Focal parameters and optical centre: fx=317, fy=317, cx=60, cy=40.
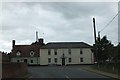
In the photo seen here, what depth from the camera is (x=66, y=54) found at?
93.7 metres

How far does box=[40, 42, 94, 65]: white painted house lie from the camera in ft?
305

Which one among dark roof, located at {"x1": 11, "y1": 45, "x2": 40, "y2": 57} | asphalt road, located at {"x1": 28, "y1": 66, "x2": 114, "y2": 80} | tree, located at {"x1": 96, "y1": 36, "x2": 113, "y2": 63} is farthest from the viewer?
dark roof, located at {"x1": 11, "y1": 45, "x2": 40, "y2": 57}

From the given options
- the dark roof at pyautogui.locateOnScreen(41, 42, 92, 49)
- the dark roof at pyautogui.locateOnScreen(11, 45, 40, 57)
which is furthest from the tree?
the dark roof at pyautogui.locateOnScreen(11, 45, 40, 57)

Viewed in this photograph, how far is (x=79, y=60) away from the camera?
93.1m

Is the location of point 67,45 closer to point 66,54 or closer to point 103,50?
point 66,54

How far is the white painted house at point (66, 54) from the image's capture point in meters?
92.9

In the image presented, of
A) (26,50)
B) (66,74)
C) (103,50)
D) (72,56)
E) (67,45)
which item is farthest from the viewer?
(26,50)

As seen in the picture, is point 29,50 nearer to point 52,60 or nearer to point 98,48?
point 52,60

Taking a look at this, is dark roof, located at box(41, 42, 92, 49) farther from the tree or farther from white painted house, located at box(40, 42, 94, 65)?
the tree

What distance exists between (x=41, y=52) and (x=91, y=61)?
1505 centimetres

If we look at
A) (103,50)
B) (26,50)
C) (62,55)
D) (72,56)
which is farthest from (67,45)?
A: (103,50)

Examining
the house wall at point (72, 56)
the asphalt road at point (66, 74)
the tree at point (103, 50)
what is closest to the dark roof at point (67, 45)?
the house wall at point (72, 56)

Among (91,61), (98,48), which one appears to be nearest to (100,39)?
(98,48)

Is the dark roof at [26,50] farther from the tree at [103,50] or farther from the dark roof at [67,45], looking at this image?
the tree at [103,50]
